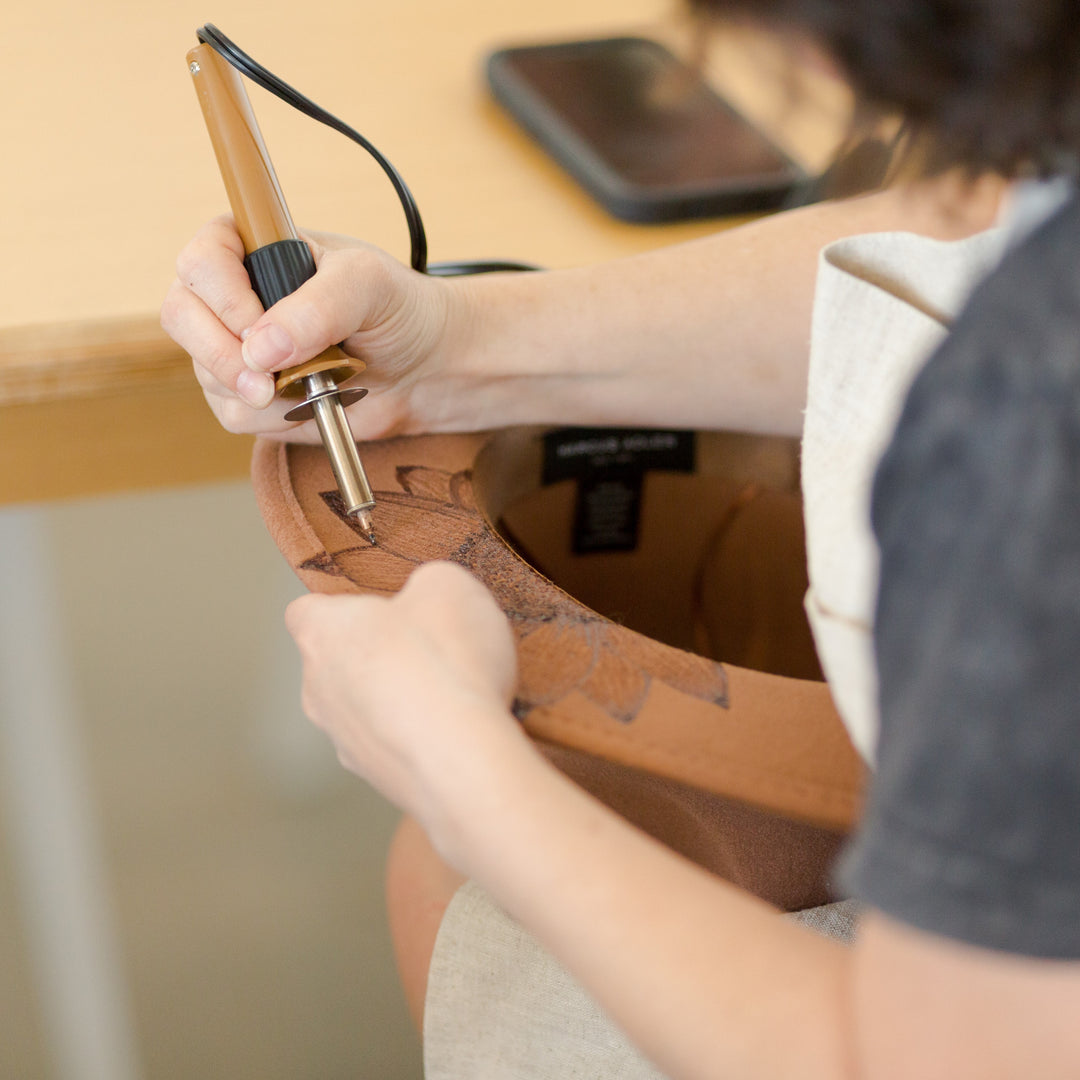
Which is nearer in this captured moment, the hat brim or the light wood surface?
the hat brim

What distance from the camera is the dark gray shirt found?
223 mm

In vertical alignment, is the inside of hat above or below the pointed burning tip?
below

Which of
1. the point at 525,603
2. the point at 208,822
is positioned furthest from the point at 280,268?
the point at 208,822

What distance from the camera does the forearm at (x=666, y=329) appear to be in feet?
1.80

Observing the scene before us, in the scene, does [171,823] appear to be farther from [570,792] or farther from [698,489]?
[570,792]

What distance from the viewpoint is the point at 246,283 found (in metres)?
0.46

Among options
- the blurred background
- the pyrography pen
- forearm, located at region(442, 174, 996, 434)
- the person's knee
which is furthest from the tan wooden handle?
the blurred background

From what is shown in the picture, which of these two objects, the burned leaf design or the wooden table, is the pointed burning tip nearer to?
the burned leaf design

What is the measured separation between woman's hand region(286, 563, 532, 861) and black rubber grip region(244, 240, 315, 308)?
0.14 m

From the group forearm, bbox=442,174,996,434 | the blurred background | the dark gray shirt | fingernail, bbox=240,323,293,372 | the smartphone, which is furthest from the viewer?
the blurred background

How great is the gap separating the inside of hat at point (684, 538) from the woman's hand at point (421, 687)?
0.68ft

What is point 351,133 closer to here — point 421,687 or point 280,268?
point 280,268

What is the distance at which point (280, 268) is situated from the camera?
451 millimetres

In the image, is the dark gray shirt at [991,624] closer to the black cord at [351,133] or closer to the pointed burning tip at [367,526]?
the pointed burning tip at [367,526]
